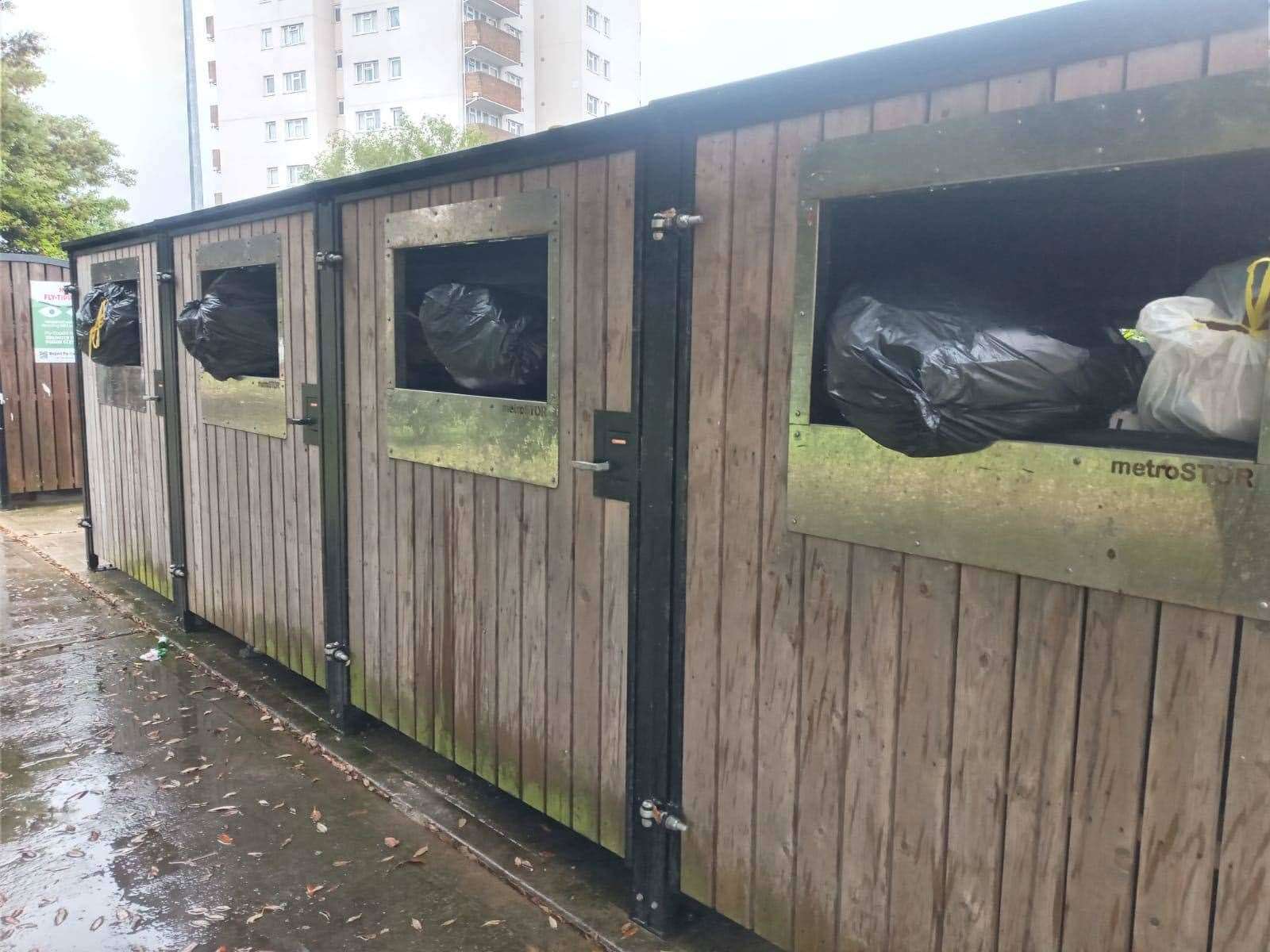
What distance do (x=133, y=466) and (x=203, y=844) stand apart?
3.58 metres

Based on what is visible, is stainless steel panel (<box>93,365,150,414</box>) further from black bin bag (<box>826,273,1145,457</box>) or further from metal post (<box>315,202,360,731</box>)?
black bin bag (<box>826,273,1145,457</box>)

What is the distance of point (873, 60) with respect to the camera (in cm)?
179

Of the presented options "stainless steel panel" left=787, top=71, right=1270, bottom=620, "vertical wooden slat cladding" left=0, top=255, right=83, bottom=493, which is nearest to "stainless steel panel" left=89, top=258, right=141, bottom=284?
"vertical wooden slat cladding" left=0, top=255, right=83, bottom=493

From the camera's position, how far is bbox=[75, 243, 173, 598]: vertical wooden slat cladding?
17.3 ft

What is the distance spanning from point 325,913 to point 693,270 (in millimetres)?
2104

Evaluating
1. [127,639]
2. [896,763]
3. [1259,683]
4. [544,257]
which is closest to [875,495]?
[896,763]

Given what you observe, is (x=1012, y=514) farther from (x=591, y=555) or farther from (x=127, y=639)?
(x=127, y=639)

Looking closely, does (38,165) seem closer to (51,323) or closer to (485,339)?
(51,323)

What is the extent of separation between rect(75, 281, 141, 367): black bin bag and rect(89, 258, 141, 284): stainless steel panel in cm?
5

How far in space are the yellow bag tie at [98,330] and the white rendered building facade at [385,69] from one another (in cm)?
3073

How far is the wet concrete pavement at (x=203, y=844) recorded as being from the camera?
8.19ft

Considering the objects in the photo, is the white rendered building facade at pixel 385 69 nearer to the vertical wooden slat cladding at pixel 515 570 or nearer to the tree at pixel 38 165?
the tree at pixel 38 165

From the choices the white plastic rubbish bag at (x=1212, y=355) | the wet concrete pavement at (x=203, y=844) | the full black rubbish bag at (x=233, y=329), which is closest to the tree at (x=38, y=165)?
the full black rubbish bag at (x=233, y=329)

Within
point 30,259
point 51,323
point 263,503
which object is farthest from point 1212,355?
point 30,259
